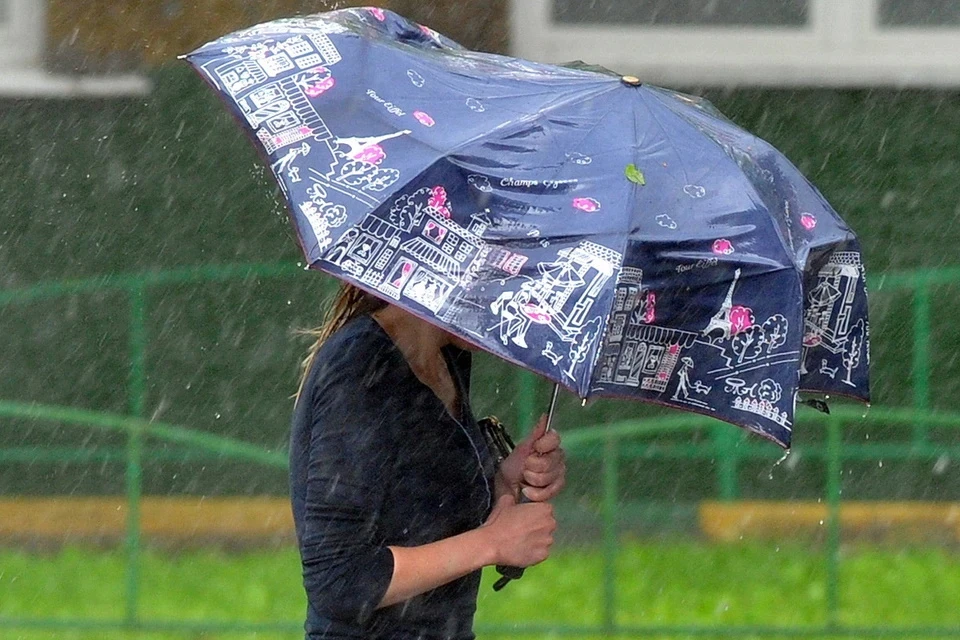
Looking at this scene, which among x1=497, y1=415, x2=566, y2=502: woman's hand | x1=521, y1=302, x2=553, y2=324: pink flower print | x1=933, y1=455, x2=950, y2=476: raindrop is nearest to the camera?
x1=521, y1=302, x2=553, y2=324: pink flower print

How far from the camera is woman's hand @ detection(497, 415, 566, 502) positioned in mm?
2928

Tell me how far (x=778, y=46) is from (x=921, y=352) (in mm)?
1628

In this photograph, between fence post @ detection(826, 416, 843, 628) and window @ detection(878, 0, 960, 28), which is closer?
fence post @ detection(826, 416, 843, 628)

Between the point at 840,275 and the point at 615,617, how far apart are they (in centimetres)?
303

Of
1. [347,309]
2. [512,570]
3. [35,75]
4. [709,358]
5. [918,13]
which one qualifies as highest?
[709,358]

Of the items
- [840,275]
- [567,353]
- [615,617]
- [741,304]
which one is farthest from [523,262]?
[615,617]

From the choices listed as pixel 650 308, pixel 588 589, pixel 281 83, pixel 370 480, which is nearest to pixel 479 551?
pixel 370 480

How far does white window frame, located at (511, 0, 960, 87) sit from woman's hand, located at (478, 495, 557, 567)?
5087mm

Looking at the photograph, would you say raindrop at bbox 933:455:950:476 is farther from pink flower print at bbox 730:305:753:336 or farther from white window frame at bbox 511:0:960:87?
pink flower print at bbox 730:305:753:336

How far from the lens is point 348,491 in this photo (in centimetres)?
259

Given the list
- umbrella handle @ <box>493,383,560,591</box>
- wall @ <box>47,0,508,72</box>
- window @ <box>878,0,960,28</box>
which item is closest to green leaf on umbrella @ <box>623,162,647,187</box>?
umbrella handle @ <box>493,383,560,591</box>

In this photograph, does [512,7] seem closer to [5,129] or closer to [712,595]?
[5,129]

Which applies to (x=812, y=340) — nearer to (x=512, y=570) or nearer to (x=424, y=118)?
(x=512, y=570)

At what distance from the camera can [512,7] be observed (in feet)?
24.9
